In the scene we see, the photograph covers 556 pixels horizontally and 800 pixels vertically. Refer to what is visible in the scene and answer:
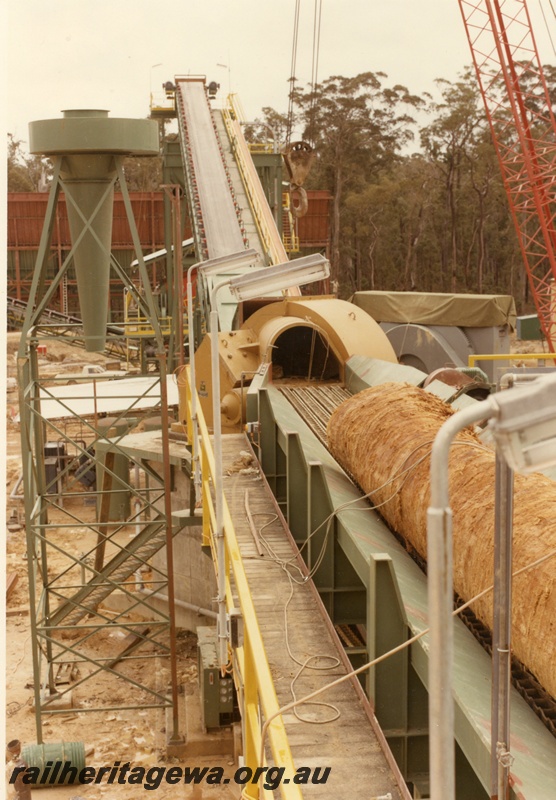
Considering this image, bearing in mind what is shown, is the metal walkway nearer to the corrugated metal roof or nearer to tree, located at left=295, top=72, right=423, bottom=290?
the corrugated metal roof

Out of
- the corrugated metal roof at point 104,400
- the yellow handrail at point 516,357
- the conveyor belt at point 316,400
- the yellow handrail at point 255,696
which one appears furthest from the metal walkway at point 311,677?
the corrugated metal roof at point 104,400

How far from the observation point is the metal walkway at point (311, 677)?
251 inches

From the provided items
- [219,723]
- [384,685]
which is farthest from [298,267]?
[219,723]

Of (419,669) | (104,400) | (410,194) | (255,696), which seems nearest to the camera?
(255,696)

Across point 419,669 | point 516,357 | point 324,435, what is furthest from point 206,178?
point 419,669

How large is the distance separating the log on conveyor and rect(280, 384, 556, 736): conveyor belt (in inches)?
15.0

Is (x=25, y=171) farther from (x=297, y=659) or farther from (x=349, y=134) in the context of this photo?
(x=297, y=659)

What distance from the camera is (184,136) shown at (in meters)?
34.7

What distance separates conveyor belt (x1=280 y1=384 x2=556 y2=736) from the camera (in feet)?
20.6

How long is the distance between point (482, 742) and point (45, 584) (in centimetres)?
1077

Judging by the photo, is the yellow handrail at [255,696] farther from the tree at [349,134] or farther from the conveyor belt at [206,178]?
the tree at [349,134]

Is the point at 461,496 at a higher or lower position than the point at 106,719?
higher

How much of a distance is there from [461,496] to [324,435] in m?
5.42

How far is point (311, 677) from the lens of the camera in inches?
301
